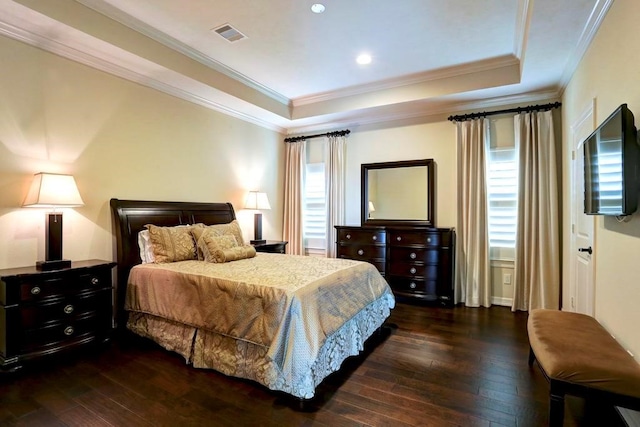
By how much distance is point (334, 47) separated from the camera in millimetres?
3592

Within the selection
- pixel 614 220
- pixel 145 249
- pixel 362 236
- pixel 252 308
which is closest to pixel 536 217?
pixel 614 220

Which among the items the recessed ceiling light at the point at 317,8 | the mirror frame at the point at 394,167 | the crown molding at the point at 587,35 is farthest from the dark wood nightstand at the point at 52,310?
the crown molding at the point at 587,35

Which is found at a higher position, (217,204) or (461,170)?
(461,170)

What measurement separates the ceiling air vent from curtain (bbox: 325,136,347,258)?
2.42 m

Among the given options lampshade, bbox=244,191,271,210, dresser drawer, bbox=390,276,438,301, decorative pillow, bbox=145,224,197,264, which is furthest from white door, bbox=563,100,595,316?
lampshade, bbox=244,191,271,210

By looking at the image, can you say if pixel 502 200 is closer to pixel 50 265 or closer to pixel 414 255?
pixel 414 255

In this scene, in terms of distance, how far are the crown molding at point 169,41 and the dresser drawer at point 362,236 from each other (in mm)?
2344

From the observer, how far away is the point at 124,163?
11.6 feet

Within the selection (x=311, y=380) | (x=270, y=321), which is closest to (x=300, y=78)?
(x=270, y=321)

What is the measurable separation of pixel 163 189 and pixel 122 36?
5.31 feet

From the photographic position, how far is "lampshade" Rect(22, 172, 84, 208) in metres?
2.66

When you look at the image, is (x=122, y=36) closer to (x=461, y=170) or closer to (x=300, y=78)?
(x=300, y=78)

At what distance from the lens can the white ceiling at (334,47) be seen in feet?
9.05

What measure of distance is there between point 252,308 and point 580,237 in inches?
124
